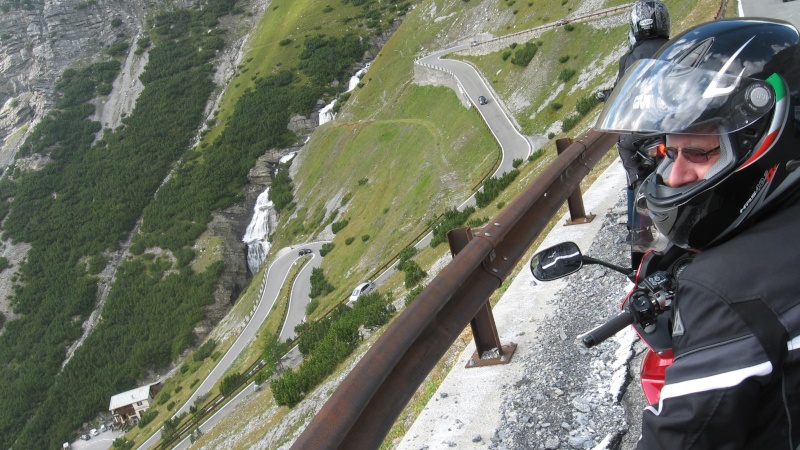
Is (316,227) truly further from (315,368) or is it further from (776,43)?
(776,43)

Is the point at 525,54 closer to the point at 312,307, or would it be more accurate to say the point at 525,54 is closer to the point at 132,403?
the point at 312,307

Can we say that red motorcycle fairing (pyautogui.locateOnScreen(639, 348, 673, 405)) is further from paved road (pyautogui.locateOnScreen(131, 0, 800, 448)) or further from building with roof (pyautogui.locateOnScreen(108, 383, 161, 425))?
building with roof (pyautogui.locateOnScreen(108, 383, 161, 425))

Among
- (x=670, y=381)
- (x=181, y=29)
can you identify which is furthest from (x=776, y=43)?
(x=181, y=29)

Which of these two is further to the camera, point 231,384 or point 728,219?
point 231,384

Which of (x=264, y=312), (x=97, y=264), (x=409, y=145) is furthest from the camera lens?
(x=97, y=264)

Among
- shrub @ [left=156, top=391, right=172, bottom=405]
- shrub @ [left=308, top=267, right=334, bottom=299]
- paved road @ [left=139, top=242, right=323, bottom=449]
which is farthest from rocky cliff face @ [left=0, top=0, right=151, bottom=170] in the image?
shrub @ [left=308, top=267, right=334, bottom=299]

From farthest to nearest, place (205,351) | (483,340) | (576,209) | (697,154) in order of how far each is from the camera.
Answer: (205,351), (576,209), (483,340), (697,154)

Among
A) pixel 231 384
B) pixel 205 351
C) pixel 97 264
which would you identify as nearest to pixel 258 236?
pixel 205 351
